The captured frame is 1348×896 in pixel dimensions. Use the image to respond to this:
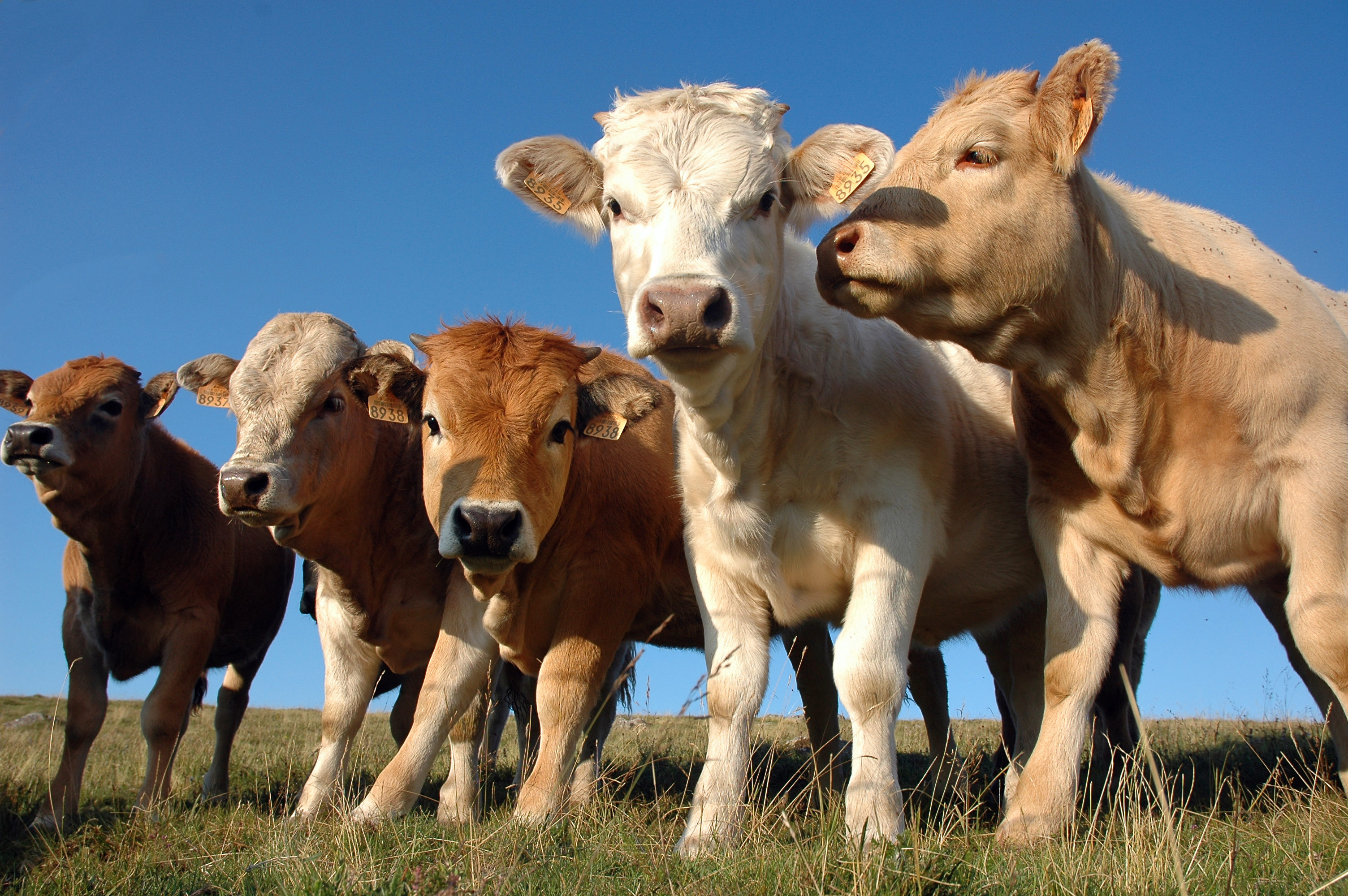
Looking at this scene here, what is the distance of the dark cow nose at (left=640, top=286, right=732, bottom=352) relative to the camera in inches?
159

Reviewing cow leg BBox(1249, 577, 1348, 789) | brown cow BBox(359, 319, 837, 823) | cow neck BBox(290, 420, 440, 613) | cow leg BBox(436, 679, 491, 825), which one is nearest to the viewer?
cow leg BBox(1249, 577, 1348, 789)

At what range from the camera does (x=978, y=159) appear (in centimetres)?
461

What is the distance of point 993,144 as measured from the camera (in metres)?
4.58

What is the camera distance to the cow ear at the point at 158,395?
8.02 m

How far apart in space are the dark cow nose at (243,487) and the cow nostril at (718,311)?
291cm

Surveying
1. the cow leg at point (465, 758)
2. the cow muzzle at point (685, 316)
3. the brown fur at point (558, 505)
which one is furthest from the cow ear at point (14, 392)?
the cow muzzle at point (685, 316)

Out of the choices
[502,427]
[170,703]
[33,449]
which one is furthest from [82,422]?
[502,427]

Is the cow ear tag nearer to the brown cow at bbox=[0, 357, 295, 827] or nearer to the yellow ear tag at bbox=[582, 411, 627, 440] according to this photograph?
the yellow ear tag at bbox=[582, 411, 627, 440]

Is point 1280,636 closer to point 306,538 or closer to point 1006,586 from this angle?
point 1006,586

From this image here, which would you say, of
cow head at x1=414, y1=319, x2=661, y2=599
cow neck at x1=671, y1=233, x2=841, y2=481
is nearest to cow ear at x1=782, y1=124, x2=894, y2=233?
cow neck at x1=671, y1=233, x2=841, y2=481

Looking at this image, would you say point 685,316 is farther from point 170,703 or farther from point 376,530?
point 170,703

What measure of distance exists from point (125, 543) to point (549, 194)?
430 centimetres

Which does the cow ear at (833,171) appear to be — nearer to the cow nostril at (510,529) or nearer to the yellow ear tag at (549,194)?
the yellow ear tag at (549,194)

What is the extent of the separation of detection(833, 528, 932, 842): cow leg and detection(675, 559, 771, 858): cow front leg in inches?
19.6
